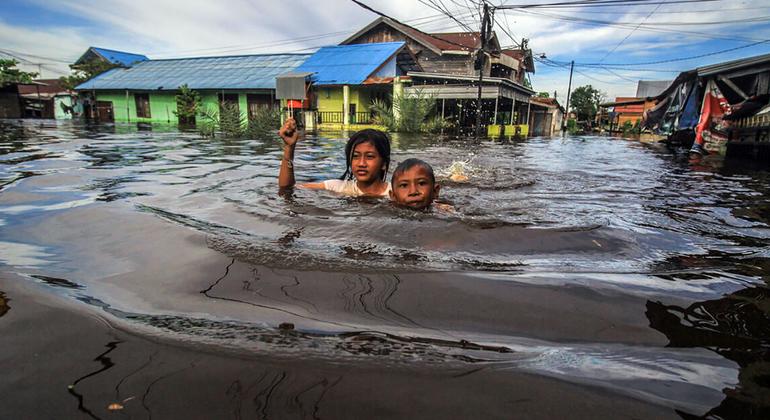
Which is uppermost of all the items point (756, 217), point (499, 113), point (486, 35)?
point (486, 35)

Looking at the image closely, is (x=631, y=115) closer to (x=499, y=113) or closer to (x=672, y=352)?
(x=499, y=113)

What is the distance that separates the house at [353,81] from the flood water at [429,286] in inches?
Answer: 718

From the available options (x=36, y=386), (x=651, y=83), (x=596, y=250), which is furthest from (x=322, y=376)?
(x=651, y=83)

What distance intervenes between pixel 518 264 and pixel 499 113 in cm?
2605

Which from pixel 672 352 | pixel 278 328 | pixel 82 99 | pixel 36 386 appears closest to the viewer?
pixel 36 386

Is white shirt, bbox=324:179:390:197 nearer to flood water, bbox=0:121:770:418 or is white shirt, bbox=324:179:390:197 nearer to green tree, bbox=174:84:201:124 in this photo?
flood water, bbox=0:121:770:418

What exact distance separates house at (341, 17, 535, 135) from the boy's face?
17827mm

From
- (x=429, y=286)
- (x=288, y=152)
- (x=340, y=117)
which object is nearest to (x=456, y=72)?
(x=340, y=117)

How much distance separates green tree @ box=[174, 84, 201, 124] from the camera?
23.6 metres

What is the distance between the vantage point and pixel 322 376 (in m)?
1.01

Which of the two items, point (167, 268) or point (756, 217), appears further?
point (756, 217)

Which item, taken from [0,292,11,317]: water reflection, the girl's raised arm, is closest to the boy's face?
the girl's raised arm

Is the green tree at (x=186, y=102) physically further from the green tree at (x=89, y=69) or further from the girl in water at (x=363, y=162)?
the girl in water at (x=363, y=162)

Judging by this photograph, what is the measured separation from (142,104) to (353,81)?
1586 centimetres
